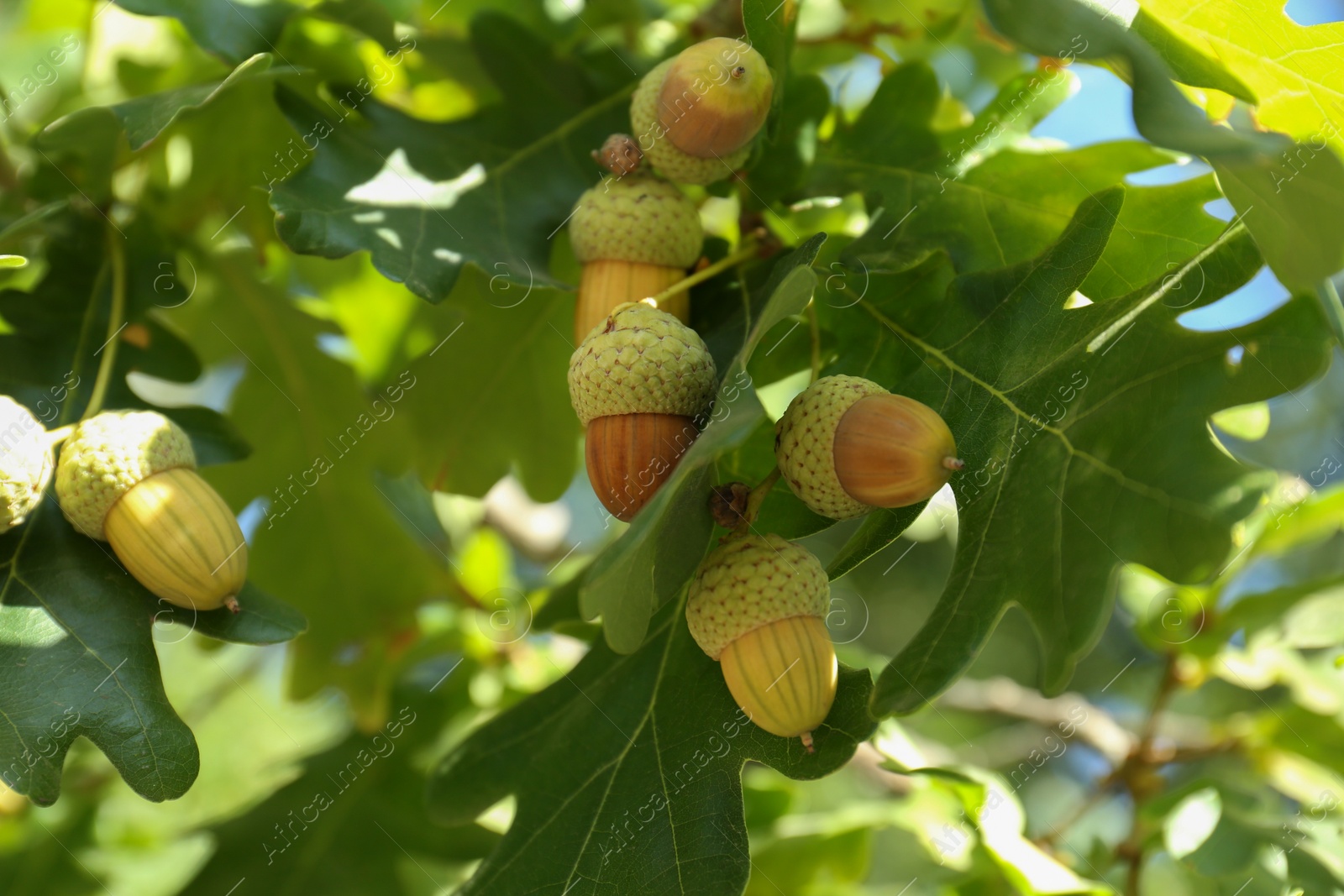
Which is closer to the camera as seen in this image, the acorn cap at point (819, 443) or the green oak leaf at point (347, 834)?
the acorn cap at point (819, 443)

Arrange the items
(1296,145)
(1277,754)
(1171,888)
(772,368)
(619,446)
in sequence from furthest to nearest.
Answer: (1171,888) < (1277,754) < (772,368) < (619,446) < (1296,145)

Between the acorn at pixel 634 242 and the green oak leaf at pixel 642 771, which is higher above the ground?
the acorn at pixel 634 242

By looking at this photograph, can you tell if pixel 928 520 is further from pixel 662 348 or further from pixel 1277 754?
pixel 662 348

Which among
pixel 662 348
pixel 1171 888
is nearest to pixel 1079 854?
pixel 1171 888

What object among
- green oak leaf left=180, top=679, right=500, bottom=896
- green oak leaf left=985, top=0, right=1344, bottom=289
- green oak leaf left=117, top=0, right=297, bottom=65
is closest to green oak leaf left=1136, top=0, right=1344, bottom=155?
green oak leaf left=985, top=0, right=1344, bottom=289

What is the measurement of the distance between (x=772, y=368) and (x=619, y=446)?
0.33 metres

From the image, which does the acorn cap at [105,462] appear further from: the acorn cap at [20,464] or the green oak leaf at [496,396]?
the green oak leaf at [496,396]

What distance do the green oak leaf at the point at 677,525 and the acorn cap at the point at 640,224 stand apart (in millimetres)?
195

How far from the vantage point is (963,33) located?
61.1 inches

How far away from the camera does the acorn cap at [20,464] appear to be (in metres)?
0.90

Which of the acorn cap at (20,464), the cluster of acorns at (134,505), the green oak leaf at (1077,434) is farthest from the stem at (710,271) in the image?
the acorn cap at (20,464)

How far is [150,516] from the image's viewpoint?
92 cm

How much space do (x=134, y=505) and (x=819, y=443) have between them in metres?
0.60

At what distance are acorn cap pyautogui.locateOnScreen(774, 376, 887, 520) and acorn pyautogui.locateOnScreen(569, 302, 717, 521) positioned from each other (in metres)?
0.08
